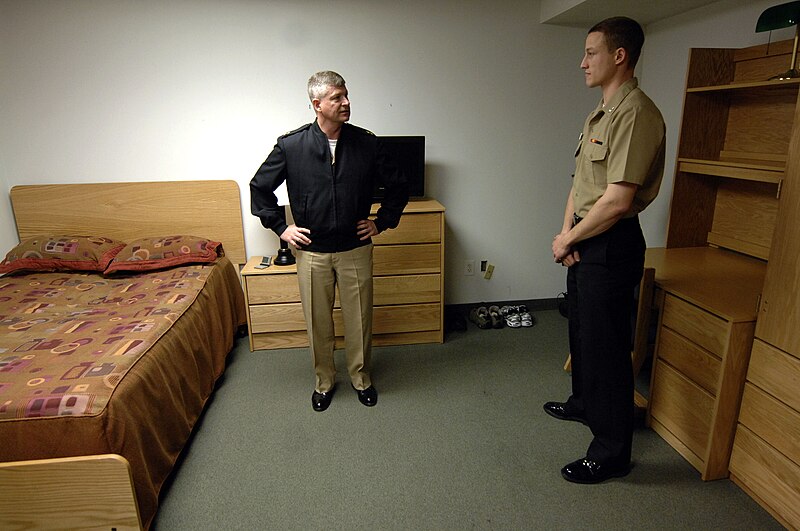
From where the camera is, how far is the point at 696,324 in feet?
6.31

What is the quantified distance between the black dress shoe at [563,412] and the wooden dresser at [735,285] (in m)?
0.33

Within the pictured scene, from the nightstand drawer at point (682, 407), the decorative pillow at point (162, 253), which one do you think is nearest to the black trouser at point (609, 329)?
the nightstand drawer at point (682, 407)

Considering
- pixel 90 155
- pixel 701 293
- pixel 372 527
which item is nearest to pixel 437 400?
pixel 372 527

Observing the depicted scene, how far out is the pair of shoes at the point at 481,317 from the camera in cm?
340

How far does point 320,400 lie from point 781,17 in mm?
2644

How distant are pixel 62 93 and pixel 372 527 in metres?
3.09

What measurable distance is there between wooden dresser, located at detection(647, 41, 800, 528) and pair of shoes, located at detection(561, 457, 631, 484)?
313mm

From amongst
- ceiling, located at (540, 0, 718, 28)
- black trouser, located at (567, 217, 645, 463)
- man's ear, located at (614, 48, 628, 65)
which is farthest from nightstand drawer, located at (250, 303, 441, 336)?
ceiling, located at (540, 0, 718, 28)

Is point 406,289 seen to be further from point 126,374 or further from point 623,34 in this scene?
point 623,34

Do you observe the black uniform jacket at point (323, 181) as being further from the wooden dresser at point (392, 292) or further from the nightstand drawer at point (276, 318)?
the nightstand drawer at point (276, 318)

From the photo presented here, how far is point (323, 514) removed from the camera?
1778 mm

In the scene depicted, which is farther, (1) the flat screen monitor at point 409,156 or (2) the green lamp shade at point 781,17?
(1) the flat screen monitor at point 409,156

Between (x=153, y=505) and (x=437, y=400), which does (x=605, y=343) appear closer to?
(x=437, y=400)

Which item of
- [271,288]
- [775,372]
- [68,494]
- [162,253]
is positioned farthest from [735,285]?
[162,253]
